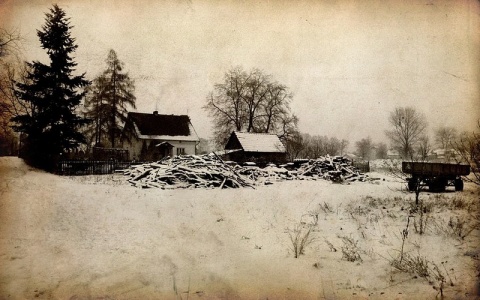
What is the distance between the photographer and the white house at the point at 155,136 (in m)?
14.4

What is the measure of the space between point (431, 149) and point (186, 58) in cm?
748

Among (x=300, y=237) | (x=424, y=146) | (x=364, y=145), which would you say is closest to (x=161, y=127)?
(x=364, y=145)

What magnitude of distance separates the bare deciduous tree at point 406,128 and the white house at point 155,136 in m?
8.71

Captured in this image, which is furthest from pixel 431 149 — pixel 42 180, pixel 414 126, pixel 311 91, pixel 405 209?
pixel 42 180

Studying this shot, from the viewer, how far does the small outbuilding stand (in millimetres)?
16672

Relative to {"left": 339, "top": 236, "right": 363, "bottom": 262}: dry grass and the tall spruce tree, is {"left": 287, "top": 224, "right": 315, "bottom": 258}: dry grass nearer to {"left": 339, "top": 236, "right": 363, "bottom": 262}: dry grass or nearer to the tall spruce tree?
{"left": 339, "top": 236, "right": 363, "bottom": 262}: dry grass

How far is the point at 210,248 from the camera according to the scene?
527cm

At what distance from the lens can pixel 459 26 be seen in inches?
232

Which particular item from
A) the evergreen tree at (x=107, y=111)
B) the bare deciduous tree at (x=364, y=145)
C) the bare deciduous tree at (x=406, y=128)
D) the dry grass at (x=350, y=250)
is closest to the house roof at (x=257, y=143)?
the bare deciduous tree at (x=364, y=145)

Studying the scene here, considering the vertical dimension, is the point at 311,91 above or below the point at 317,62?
below

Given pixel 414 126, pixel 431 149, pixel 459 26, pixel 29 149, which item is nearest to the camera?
pixel 459 26

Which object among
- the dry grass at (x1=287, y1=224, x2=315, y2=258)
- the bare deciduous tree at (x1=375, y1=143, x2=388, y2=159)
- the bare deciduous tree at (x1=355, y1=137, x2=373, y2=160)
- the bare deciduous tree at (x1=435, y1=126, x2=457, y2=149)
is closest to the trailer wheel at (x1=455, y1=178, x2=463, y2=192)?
the bare deciduous tree at (x1=375, y1=143, x2=388, y2=159)

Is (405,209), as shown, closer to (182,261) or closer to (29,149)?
(182,261)

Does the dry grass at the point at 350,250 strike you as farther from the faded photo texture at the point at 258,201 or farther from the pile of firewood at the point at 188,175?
the pile of firewood at the point at 188,175
